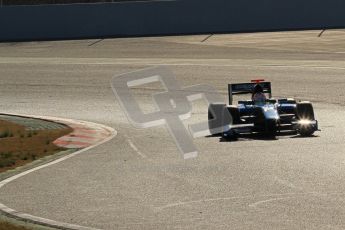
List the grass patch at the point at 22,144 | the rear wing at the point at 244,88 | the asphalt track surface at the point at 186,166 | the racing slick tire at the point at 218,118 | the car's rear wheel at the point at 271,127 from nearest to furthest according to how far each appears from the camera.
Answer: the asphalt track surface at the point at 186,166, the grass patch at the point at 22,144, the car's rear wheel at the point at 271,127, the racing slick tire at the point at 218,118, the rear wing at the point at 244,88

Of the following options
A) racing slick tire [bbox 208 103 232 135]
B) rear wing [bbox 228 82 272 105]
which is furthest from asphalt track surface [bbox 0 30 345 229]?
rear wing [bbox 228 82 272 105]

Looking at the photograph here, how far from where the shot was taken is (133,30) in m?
41.2

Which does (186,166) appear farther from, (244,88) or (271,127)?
(244,88)

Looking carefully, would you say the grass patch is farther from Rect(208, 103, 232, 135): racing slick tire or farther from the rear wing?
the rear wing

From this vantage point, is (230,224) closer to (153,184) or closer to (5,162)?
(153,184)

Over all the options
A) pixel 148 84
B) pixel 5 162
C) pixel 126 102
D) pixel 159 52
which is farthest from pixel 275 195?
pixel 159 52

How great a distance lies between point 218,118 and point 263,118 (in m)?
1.45

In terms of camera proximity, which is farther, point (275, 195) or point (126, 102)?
point (126, 102)

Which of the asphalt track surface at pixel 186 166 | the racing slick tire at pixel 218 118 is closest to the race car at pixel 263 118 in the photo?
the racing slick tire at pixel 218 118

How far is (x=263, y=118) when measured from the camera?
61.4 feet

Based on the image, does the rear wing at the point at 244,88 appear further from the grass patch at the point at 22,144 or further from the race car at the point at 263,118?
the grass patch at the point at 22,144

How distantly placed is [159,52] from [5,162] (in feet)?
68.0

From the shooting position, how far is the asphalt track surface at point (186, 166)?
1183cm

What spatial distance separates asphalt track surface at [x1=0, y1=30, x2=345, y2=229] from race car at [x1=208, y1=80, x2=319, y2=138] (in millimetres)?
309
